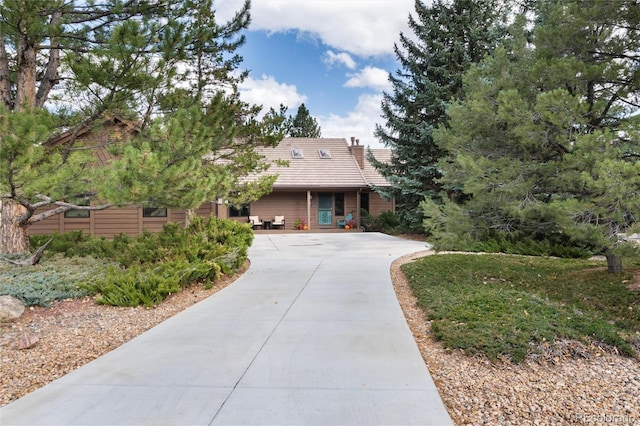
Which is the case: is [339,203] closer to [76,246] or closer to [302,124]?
[76,246]

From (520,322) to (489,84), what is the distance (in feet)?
12.5

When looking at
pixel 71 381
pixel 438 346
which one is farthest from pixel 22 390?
pixel 438 346

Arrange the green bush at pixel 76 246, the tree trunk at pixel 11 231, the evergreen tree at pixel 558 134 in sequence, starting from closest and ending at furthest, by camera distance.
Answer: the evergreen tree at pixel 558 134 → the tree trunk at pixel 11 231 → the green bush at pixel 76 246

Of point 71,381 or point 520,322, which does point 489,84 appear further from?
point 71,381

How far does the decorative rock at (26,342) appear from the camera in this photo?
3773mm

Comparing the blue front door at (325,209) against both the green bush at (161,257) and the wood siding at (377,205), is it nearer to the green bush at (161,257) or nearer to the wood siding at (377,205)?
the wood siding at (377,205)

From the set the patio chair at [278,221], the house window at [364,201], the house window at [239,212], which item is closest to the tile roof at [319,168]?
the house window at [364,201]

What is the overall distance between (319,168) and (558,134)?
1541 cm

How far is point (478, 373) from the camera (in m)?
3.20

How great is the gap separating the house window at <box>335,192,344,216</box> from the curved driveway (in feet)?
48.3

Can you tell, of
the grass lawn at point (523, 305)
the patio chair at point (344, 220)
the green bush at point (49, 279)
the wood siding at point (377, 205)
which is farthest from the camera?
the wood siding at point (377, 205)

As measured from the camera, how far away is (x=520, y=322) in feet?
13.3

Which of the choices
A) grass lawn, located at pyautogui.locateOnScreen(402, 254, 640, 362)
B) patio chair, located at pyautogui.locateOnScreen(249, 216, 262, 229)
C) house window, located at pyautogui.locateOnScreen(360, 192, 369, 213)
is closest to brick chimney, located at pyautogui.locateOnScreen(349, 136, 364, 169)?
house window, located at pyautogui.locateOnScreen(360, 192, 369, 213)

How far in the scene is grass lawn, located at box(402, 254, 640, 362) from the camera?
372 centimetres
